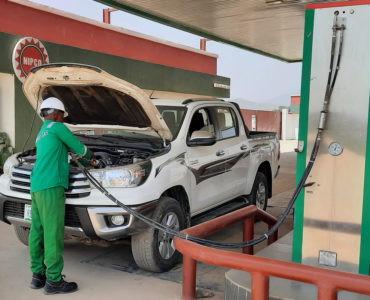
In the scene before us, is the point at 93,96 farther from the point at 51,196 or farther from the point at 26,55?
the point at 26,55

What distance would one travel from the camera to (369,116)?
146 inches

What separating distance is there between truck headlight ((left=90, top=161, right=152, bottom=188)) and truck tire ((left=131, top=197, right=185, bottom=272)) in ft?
1.42

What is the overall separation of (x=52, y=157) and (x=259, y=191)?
4267 millimetres

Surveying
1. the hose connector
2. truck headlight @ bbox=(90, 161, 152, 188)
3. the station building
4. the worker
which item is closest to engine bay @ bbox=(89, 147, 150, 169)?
truck headlight @ bbox=(90, 161, 152, 188)

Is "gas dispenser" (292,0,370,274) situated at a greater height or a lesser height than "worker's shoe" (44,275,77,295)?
greater

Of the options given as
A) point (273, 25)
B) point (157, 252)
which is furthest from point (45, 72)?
point (273, 25)

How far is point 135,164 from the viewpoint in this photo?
4.96m

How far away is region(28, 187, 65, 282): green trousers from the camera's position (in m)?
4.52

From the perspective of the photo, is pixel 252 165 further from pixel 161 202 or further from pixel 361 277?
pixel 361 277

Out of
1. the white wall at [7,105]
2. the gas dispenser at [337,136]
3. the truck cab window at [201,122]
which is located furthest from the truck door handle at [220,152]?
the white wall at [7,105]

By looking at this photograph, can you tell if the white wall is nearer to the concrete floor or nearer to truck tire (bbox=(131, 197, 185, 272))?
the concrete floor

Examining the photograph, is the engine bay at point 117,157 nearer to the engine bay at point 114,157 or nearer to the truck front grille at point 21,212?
the engine bay at point 114,157

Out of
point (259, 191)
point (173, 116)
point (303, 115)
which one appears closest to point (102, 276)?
point (173, 116)

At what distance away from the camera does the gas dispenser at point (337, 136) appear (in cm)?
375
